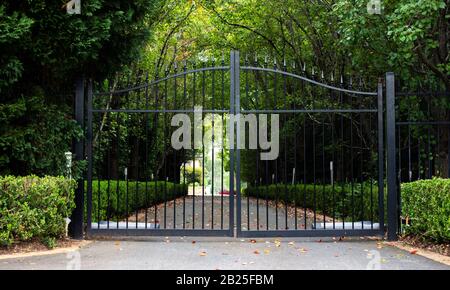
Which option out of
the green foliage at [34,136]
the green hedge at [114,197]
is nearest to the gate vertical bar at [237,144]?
the green hedge at [114,197]

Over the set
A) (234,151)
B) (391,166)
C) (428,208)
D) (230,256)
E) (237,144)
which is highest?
(237,144)

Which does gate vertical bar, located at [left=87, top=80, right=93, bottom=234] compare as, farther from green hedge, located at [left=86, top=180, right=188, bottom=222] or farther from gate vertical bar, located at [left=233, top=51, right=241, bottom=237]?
→ gate vertical bar, located at [left=233, top=51, right=241, bottom=237]

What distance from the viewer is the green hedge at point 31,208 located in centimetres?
698

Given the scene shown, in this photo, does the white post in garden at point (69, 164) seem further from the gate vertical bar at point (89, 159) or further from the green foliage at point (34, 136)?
the gate vertical bar at point (89, 159)

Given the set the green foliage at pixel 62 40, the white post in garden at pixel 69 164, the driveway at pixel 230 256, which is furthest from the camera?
the white post in garden at pixel 69 164

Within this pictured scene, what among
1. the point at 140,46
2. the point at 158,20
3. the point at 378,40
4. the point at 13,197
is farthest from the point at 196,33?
the point at 13,197

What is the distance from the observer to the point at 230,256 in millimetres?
7016

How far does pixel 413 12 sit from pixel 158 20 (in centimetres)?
909

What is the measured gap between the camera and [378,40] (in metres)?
11.5

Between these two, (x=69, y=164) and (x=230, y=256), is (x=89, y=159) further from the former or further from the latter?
(x=230, y=256)

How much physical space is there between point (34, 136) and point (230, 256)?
3.53 m

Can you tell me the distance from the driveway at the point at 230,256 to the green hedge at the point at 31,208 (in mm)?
572

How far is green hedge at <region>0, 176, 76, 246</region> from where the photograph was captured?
6.98 meters

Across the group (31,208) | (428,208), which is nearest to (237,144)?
(428,208)
